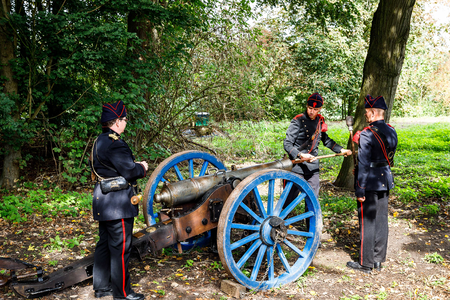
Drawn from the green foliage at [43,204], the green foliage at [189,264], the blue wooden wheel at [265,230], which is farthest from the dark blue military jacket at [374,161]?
the green foliage at [43,204]

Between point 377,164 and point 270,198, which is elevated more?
point 377,164

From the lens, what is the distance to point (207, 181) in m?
3.70

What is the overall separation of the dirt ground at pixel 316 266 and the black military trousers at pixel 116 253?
270 mm

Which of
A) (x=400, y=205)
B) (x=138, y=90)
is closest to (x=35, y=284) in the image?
(x=138, y=90)

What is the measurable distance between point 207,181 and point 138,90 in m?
3.12

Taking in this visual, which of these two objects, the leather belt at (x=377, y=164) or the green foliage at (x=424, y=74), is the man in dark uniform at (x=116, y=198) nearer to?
the leather belt at (x=377, y=164)

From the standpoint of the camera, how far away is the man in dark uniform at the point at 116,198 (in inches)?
119

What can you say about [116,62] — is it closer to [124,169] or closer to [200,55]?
[200,55]

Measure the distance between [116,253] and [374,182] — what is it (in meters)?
2.68

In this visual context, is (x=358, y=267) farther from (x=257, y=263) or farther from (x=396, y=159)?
(x=396, y=159)

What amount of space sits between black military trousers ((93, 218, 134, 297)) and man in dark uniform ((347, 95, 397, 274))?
239 centimetres

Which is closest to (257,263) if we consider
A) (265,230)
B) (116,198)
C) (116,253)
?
(265,230)

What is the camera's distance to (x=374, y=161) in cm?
381

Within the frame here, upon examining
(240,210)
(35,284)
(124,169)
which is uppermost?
(124,169)
